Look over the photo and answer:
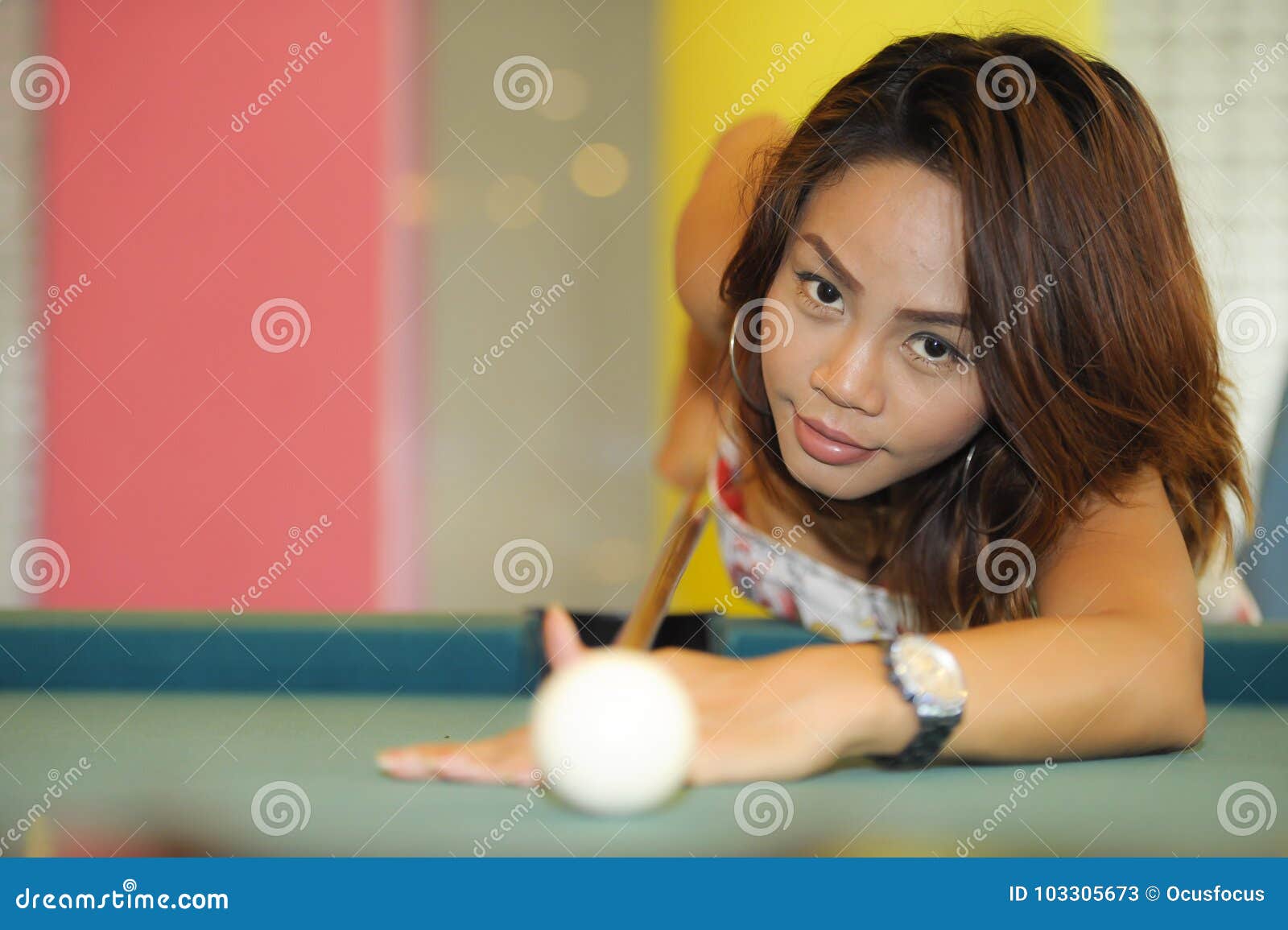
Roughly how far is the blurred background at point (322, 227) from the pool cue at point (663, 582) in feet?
8.44

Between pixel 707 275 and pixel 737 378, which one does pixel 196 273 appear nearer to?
pixel 707 275

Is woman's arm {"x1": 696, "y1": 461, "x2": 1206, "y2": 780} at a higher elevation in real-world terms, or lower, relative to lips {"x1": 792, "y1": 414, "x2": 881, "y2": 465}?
lower

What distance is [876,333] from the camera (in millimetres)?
1407

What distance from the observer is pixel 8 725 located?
1.51m

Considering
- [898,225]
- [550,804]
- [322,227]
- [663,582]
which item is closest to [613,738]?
[550,804]

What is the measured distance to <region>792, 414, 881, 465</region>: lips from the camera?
1.51 meters

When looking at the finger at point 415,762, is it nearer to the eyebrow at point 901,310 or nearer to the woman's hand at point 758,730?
the woman's hand at point 758,730

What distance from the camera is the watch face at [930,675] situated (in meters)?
1.21

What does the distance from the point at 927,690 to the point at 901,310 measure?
17.5 inches

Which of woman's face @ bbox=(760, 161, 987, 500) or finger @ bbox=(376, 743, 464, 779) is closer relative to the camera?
finger @ bbox=(376, 743, 464, 779)

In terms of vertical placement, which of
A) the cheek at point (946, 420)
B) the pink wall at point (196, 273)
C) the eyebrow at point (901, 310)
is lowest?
the cheek at point (946, 420)

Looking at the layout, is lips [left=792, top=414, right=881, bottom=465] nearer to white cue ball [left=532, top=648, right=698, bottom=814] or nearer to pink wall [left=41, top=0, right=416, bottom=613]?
white cue ball [left=532, top=648, right=698, bottom=814]

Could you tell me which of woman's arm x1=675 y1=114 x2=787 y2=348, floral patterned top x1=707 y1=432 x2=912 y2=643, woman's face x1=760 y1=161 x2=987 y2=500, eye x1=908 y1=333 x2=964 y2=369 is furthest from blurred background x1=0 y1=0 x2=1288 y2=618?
eye x1=908 y1=333 x2=964 y2=369

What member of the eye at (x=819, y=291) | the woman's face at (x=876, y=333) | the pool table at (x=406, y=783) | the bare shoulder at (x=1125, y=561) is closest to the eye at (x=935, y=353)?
the woman's face at (x=876, y=333)
